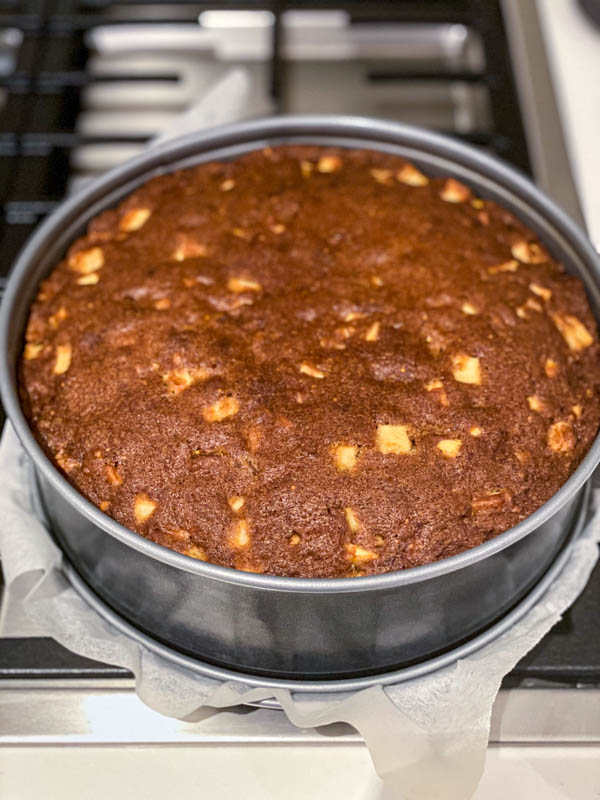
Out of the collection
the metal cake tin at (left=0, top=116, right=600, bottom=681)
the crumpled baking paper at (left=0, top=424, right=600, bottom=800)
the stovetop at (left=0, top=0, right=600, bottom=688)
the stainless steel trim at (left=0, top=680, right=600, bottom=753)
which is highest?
the stovetop at (left=0, top=0, right=600, bottom=688)

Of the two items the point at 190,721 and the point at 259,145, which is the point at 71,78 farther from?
the point at 190,721

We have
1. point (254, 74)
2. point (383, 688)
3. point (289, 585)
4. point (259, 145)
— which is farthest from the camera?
point (254, 74)

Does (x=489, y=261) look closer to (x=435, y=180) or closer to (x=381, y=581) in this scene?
(x=435, y=180)

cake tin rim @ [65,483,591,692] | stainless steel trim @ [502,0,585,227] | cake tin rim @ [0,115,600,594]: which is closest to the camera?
cake tin rim @ [0,115,600,594]

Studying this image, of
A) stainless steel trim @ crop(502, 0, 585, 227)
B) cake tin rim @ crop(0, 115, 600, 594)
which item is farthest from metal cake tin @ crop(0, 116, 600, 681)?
stainless steel trim @ crop(502, 0, 585, 227)

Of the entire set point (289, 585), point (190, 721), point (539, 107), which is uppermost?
point (539, 107)

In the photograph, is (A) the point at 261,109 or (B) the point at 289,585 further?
(A) the point at 261,109

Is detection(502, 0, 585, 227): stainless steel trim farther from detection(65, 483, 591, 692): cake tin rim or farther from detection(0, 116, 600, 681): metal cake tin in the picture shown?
detection(65, 483, 591, 692): cake tin rim

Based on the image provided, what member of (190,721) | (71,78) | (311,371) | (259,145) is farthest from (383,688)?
(71,78)
